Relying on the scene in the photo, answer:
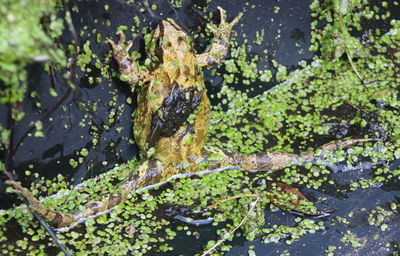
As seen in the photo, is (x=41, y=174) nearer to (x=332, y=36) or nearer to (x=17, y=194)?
(x=17, y=194)

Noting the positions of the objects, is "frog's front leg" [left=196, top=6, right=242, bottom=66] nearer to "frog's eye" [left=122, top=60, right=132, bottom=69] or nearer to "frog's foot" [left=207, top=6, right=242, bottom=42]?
"frog's foot" [left=207, top=6, right=242, bottom=42]

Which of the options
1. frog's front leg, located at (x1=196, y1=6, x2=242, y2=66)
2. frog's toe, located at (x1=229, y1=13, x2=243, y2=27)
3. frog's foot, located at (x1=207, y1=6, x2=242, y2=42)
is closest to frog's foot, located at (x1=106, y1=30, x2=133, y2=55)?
frog's front leg, located at (x1=196, y1=6, x2=242, y2=66)

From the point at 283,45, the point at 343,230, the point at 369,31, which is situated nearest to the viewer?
the point at 343,230

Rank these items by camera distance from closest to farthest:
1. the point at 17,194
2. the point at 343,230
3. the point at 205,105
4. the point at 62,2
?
the point at 62,2 < the point at 17,194 < the point at 343,230 < the point at 205,105

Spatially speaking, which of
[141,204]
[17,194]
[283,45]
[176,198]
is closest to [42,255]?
[17,194]

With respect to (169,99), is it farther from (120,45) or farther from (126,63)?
(120,45)

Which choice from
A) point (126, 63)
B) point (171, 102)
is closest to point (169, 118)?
point (171, 102)

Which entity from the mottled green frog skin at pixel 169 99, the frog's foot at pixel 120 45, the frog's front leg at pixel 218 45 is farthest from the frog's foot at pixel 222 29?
the frog's foot at pixel 120 45
